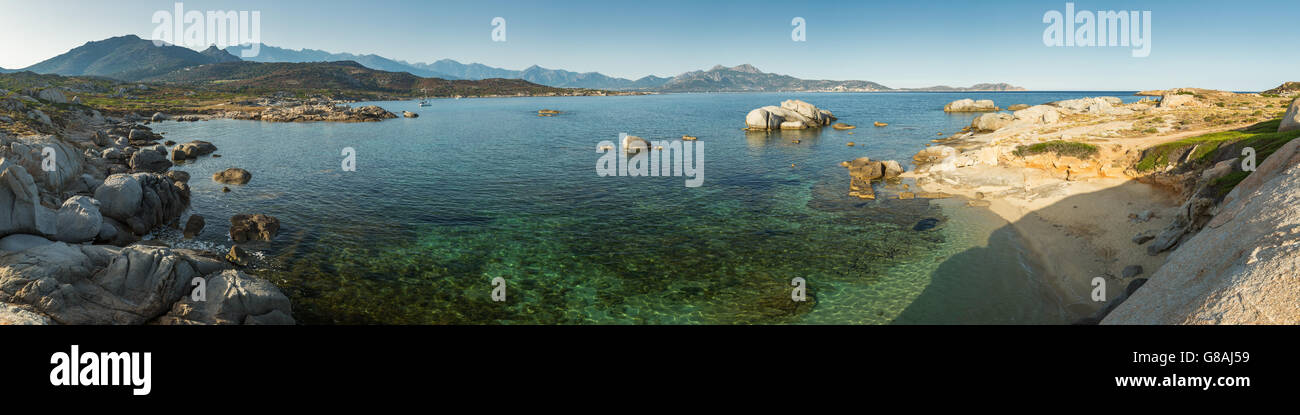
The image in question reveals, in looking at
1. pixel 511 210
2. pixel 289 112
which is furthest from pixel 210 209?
pixel 289 112

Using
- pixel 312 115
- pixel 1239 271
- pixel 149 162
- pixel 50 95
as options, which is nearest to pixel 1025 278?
pixel 1239 271

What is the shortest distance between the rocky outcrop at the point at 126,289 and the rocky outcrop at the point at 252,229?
31.1 feet

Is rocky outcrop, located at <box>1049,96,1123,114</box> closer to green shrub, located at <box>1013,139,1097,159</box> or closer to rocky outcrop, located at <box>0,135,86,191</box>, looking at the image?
green shrub, located at <box>1013,139,1097,159</box>

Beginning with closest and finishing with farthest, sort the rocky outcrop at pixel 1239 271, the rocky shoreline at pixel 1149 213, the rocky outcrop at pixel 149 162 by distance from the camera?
the rocky outcrop at pixel 1239 271
the rocky shoreline at pixel 1149 213
the rocky outcrop at pixel 149 162

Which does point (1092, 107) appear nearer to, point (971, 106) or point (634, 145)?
point (971, 106)

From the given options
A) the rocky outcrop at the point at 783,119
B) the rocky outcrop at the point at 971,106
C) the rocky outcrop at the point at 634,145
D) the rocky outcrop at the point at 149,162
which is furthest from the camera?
the rocky outcrop at the point at 971,106

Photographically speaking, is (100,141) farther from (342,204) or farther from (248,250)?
(248,250)

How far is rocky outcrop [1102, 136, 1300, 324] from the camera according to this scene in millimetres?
9203

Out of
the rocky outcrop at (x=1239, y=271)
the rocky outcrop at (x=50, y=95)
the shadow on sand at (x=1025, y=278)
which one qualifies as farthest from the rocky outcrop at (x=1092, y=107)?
the rocky outcrop at (x=50, y=95)

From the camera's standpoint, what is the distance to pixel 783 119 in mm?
95688

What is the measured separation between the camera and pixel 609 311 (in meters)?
20.0

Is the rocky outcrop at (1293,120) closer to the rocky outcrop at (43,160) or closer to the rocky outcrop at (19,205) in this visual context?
the rocky outcrop at (19,205)

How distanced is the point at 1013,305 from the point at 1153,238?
9.61 meters

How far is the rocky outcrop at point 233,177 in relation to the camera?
1695 inches
